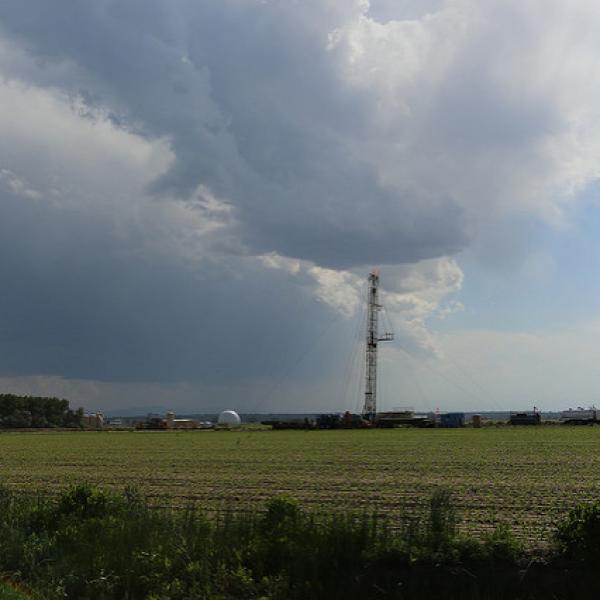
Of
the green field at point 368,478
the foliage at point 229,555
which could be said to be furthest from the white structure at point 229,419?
the foliage at point 229,555

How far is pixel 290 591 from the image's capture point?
11414 mm

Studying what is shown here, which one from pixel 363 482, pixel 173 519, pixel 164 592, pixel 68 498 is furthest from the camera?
pixel 363 482

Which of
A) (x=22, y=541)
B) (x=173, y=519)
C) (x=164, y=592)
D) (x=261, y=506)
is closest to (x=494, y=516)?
(x=261, y=506)

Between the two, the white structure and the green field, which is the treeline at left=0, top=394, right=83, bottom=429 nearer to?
the white structure

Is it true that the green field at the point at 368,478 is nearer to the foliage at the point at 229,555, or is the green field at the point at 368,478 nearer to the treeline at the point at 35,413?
the foliage at the point at 229,555

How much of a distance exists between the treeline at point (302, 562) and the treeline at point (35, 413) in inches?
6650

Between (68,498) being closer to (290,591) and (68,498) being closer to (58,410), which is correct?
(290,591)

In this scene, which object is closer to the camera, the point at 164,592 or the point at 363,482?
the point at 164,592

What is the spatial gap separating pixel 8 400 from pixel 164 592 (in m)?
182

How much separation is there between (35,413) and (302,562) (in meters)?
180

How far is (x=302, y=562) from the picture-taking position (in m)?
11.8

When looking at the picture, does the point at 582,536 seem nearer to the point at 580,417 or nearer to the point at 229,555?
the point at 229,555

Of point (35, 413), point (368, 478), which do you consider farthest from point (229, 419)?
point (368, 478)

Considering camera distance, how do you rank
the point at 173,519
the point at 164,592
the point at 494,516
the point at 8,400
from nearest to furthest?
the point at 164,592, the point at 173,519, the point at 494,516, the point at 8,400
